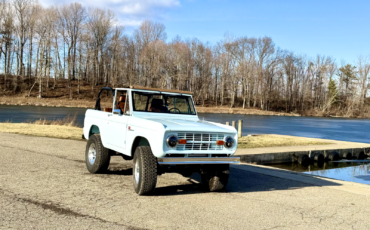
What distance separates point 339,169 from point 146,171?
12.8 meters

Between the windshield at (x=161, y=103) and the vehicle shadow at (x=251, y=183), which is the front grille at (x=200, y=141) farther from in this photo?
the windshield at (x=161, y=103)

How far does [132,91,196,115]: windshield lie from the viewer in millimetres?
8078

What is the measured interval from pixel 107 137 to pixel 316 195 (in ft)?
15.5

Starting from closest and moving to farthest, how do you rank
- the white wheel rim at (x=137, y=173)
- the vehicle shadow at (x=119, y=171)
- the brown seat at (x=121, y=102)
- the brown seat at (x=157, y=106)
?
the white wheel rim at (x=137, y=173) → the brown seat at (x=157, y=106) → the brown seat at (x=121, y=102) → the vehicle shadow at (x=119, y=171)

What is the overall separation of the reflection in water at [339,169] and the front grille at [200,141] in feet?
29.0

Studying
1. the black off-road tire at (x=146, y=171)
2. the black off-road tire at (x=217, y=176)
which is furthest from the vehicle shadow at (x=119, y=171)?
the black off-road tire at (x=217, y=176)

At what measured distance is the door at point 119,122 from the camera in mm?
7477

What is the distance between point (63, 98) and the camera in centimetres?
6241

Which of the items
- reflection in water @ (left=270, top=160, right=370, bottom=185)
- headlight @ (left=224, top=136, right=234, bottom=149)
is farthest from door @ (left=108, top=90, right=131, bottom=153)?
reflection in water @ (left=270, top=160, right=370, bottom=185)

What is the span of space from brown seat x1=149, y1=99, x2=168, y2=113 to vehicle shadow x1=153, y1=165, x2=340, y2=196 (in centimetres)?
174

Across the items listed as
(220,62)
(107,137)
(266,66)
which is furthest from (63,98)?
(107,137)

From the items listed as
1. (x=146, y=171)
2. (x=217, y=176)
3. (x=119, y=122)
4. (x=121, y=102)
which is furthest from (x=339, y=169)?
(x=146, y=171)

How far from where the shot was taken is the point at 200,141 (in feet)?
21.8

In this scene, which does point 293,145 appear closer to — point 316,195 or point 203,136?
point 316,195
